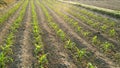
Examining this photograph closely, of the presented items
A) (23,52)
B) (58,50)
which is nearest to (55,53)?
(58,50)

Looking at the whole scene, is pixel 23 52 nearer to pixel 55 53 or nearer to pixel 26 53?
pixel 26 53

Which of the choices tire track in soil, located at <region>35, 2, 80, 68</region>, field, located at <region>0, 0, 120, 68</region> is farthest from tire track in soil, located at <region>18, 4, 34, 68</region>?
tire track in soil, located at <region>35, 2, 80, 68</region>

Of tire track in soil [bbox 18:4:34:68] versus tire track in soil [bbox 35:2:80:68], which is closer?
tire track in soil [bbox 18:4:34:68]

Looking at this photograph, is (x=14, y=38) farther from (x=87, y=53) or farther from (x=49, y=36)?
(x=87, y=53)

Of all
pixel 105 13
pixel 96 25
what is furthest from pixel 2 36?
pixel 105 13

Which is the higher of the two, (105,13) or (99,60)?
(99,60)

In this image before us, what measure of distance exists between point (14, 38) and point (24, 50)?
2.60 m

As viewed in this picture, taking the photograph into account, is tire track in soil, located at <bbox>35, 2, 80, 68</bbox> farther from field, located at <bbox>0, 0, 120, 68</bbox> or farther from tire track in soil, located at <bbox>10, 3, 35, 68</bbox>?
tire track in soil, located at <bbox>10, 3, 35, 68</bbox>

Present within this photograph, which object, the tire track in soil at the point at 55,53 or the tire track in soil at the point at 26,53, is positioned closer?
the tire track in soil at the point at 26,53

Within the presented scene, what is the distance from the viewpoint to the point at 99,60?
984 centimetres

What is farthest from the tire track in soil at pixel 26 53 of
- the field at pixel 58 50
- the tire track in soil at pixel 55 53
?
the tire track in soil at pixel 55 53

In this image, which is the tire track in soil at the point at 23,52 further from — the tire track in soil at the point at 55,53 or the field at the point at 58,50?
the tire track in soil at the point at 55,53

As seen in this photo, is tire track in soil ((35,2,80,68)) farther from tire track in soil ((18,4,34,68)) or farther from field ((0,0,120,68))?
tire track in soil ((18,4,34,68))

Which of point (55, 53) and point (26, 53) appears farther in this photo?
point (55, 53)
